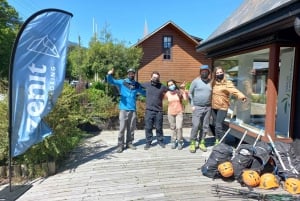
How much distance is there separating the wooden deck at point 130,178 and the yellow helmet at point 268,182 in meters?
0.08

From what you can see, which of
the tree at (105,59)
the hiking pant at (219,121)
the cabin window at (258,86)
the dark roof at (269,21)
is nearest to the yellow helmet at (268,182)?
the cabin window at (258,86)

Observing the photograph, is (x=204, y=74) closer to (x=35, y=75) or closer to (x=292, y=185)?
(x=292, y=185)

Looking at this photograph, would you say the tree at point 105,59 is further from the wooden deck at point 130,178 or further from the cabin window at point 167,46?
the wooden deck at point 130,178

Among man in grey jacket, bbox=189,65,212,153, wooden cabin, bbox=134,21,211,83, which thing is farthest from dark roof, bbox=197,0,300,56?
wooden cabin, bbox=134,21,211,83

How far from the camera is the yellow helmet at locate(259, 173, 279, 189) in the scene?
376cm

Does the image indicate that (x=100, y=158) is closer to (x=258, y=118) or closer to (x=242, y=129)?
(x=242, y=129)

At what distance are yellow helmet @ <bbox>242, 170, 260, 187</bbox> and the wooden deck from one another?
97mm

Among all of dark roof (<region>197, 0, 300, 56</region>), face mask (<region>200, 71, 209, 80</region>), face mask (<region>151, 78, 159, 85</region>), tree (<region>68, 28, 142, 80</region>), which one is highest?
tree (<region>68, 28, 142, 80</region>)

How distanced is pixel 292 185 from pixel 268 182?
29cm

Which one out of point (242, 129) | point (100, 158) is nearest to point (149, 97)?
point (100, 158)

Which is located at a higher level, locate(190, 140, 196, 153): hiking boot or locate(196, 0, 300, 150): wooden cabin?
locate(196, 0, 300, 150): wooden cabin

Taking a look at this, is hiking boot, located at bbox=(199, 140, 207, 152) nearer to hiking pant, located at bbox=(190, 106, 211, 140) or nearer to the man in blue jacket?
hiking pant, located at bbox=(190, 106, 211, 140)

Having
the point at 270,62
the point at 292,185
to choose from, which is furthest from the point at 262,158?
the point at 270,62

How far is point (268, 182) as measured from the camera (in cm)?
377
